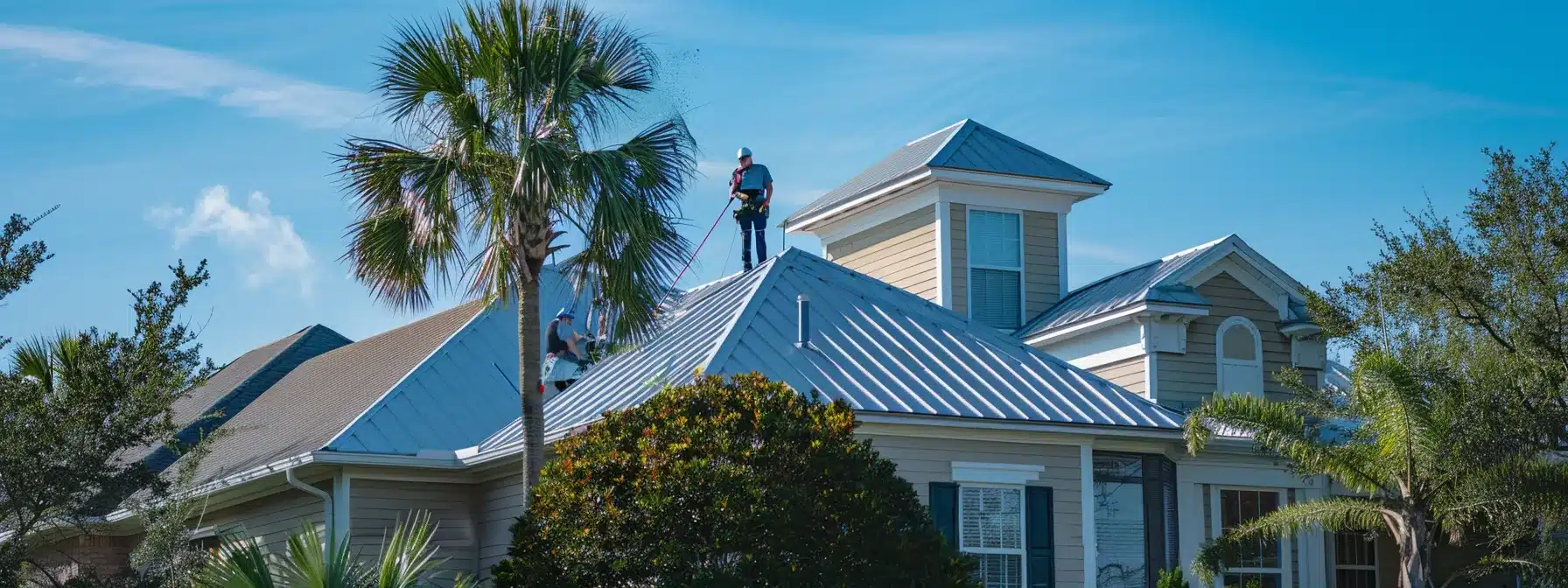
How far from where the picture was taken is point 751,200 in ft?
65.0

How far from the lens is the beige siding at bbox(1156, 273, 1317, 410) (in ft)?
65.8

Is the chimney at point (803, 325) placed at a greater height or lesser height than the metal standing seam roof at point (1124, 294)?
lesser

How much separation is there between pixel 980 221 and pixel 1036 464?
7311 millimetres

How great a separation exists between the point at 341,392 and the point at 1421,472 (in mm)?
13793

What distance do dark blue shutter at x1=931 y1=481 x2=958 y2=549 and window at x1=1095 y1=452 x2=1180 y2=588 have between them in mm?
1882

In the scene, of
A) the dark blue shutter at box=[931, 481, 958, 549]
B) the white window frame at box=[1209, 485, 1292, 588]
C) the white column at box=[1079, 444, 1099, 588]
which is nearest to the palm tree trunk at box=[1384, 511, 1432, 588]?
the white window frame at box=[1209, 485, 1292, 588]

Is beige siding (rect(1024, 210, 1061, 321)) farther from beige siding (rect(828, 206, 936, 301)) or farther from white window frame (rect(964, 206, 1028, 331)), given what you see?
beige siding (rect(828, 206, 936, 301))

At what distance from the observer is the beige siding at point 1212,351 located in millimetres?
20047

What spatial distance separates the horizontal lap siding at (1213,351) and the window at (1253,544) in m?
1.77

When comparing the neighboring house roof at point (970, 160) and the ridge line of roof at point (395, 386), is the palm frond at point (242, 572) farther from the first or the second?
the neighboring house roof at point (970, 160)

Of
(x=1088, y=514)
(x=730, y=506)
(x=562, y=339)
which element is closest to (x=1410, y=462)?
(x=1088, y=514)

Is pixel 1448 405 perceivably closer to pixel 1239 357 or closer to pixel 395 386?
pixel 1239 357

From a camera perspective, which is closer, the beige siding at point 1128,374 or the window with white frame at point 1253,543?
the window with white frame at point 1253,543

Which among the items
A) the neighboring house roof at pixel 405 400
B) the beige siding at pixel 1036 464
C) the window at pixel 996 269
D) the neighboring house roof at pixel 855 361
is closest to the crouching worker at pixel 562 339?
the neighboring house roof at pixel 855 361
